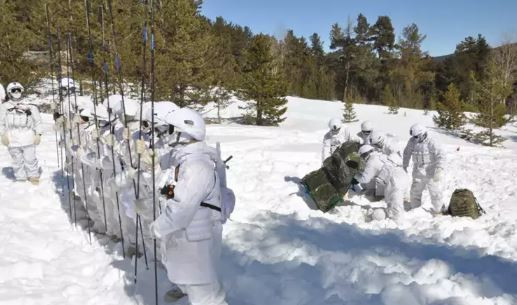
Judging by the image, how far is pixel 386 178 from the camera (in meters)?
8.36

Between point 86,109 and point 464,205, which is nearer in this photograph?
point 86,109

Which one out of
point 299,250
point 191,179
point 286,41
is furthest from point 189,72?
point 286,41

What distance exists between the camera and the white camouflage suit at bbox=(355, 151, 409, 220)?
7.69 metres

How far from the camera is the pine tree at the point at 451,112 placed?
87.8ft

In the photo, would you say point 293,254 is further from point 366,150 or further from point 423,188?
point 423,188

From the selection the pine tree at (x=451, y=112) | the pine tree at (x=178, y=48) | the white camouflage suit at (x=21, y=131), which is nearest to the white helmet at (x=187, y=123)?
the white camouflage suit at (x=21, y=131)

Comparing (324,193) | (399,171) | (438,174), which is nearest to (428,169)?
(438,174)

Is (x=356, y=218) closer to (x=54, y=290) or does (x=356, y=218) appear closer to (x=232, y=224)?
(x=232, y=224)

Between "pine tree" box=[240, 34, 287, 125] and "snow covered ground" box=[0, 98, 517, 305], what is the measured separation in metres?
17.2

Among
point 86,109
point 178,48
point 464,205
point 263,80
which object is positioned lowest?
point 464,205

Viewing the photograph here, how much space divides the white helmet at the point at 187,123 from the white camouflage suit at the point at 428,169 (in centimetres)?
609

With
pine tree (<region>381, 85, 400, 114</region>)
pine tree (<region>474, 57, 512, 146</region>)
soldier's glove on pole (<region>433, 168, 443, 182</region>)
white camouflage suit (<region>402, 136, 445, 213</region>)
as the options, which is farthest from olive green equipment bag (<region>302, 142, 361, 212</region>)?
pine tree (<region>381, 85, 400, 114</region>)

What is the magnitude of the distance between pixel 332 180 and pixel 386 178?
1.07 meters

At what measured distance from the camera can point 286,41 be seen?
50.8 metres
